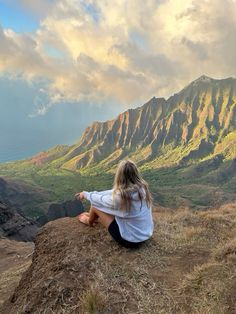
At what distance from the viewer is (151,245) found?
1023cm

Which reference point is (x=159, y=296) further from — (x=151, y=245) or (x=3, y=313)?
(x=3, y=313)

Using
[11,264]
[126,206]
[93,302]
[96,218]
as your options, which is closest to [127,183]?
[126,206]

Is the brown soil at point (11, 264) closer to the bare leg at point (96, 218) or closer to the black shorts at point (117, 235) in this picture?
the bare leg at point (96, 218)

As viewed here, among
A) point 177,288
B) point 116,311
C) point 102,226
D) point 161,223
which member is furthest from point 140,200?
point 161,223

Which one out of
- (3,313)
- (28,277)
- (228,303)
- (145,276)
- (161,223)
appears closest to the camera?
(228,303)

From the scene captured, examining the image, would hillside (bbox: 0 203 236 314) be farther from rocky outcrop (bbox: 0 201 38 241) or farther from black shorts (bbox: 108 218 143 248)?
rocky outcrop (bbox: 0 201 38 241)

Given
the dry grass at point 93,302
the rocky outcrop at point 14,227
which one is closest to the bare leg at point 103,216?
the dry grass at point 93,302

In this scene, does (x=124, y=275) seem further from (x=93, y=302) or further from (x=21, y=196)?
(x=21, y=196)

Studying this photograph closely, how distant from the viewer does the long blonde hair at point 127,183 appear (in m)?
9.48

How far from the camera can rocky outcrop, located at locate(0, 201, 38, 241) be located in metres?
36.8

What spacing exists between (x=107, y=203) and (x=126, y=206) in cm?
46

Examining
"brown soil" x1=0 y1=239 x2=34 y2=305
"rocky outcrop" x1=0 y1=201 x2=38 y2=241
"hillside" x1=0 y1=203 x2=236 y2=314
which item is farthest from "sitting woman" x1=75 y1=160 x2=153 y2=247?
"rocky outcrop" x1=0 y1=201 x2=38 y2=241

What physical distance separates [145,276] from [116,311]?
143cm

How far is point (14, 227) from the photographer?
Result: 124 ft
